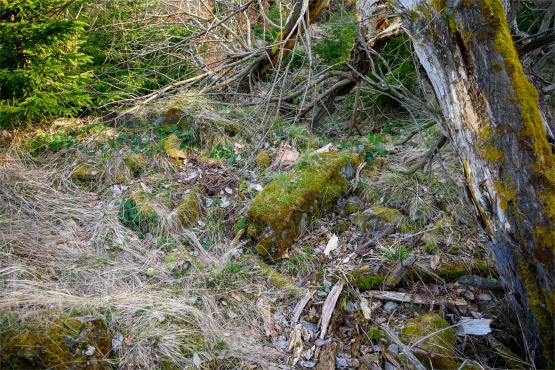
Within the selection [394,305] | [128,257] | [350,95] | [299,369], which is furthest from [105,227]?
[350,95]

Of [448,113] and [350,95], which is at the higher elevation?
[448,113]

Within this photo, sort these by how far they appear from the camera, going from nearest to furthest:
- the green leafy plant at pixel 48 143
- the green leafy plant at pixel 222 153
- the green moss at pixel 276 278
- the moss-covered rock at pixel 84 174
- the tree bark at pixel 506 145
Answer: the tree bark at pixel 506 145 → the green moss at pixel 276 278 → the moss-covered rock at pixel 84 174 → the green leafy plant at pixel 48 143 → the green leafy plant at pixel 222 153

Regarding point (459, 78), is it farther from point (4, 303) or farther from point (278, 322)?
point (4, 303)

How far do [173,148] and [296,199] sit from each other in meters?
1.78

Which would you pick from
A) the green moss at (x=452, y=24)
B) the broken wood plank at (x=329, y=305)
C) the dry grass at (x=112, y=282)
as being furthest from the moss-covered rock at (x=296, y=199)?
the green moss at (x=452, y=24)

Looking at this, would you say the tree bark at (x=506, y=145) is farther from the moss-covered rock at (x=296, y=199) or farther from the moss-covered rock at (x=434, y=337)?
the moss-covered rock at (x=296, y=199)

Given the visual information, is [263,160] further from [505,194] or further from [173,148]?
[505,194]

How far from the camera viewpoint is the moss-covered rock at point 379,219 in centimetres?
383

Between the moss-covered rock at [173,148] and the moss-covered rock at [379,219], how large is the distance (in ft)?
6.99

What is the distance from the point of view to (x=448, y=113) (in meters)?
2.59

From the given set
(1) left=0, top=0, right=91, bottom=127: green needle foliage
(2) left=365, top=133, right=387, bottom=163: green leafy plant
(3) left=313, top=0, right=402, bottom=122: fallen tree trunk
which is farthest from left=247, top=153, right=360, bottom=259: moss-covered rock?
(1) left=0, top=0, right=91, bottom=127: green needle foliage

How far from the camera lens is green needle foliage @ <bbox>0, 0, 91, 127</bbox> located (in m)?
4.54

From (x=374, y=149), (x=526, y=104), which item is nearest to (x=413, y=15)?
(x=526, y=104)

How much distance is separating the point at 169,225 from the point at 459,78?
266 cm
